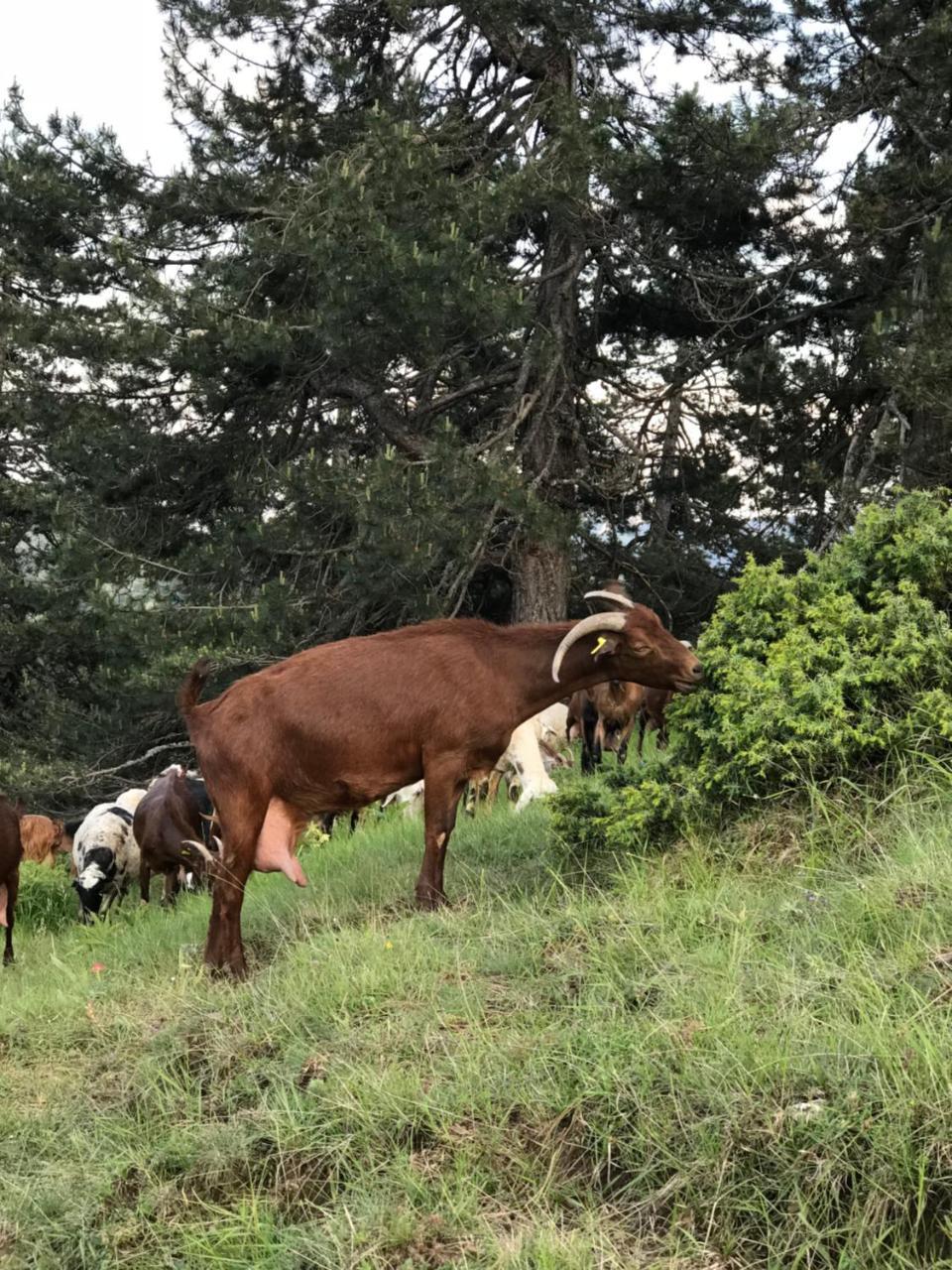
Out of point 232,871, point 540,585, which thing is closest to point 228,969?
point 232,871

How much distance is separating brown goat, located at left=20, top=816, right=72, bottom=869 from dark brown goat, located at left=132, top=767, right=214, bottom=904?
5330mm

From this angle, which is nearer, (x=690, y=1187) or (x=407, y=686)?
(x=690, y=1187)

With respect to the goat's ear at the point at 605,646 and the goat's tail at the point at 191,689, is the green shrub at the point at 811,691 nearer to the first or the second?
the goat's ear at the point at 605,646

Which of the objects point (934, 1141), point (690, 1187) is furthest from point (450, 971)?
point (934, 1141)

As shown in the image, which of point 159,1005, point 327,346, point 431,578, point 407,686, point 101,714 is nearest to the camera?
point 159,1005

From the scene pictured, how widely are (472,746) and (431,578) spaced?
6.54 meters

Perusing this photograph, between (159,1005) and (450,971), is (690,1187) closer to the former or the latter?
(450,971)

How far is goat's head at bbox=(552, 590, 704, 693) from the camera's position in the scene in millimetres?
6812

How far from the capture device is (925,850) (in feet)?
15.7

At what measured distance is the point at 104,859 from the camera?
1281cm

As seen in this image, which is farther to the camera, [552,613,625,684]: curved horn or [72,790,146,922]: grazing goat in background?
[72,790,146,922]: grazing goat in background

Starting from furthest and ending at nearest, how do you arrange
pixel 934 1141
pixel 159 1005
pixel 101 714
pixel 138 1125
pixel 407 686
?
pixel 101 714, pixel 407 686, pixel 159 1005, pixel 138 1125, pixel 934 1141

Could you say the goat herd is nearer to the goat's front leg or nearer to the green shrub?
the goat's front leg

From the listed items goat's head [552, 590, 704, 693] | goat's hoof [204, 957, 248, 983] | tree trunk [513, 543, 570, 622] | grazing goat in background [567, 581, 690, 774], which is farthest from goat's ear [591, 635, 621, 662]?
tree trunk [513, 543, 570, 622]
